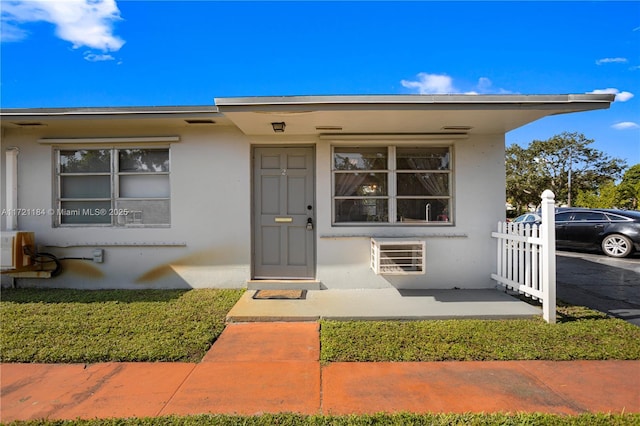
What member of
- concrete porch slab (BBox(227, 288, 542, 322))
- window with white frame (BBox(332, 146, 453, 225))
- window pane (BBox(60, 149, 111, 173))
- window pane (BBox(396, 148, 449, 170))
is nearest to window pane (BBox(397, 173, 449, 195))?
window with white frame (BBox(332, 146, 453, 225))

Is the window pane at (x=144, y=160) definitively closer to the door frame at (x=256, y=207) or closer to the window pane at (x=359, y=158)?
the door frame at (x=256, y=207)

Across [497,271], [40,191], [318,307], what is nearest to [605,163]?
[497,271]

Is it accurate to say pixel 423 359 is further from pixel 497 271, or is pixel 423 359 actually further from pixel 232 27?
pixel 232 27

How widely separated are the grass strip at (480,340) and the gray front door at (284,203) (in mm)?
1670

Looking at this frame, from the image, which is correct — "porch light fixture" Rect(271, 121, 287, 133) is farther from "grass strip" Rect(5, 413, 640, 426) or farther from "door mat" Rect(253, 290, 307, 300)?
"grass strip" Rect(5, 413, 640, 426)

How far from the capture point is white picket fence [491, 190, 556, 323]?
4.02 m

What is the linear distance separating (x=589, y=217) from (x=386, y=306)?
8.54m

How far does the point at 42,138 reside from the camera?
5590mm

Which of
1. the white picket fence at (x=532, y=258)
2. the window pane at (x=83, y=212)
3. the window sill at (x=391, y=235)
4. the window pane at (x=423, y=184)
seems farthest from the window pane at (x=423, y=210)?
the window pane at (x=83, y=212)

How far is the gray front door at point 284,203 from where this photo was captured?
215 inches

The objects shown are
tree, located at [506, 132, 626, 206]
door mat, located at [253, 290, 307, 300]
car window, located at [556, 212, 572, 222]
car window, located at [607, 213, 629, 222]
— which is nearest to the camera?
door mat, located at [253, 290, 307, 300]

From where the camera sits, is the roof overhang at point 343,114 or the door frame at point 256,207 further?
the door frame at point 256,207

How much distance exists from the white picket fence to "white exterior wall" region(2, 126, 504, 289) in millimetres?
333

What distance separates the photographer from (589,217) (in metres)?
9.65
